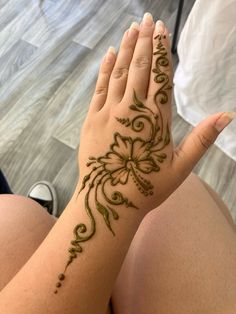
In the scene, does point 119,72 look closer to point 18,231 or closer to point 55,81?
point 18,231

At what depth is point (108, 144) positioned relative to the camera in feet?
2.11

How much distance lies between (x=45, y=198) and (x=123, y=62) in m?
0.72

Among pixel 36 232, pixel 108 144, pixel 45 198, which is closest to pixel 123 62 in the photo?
pixel 108 144

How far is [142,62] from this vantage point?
684 millimetres

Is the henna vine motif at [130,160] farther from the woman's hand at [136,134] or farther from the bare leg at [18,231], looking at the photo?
the bare leg at [18,231]

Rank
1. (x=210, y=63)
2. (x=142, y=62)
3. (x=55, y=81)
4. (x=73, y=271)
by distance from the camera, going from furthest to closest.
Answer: (x=55, y=81)
(x=210, y=63)
(x=142, y=62)
(x=73, y=271)

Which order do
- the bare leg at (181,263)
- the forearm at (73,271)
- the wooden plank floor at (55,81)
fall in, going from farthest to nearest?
the wooden plank floor at (55,81) → the bare leg at (181,263) → the forearm at (73,271)

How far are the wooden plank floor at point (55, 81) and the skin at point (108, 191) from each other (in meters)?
0.71

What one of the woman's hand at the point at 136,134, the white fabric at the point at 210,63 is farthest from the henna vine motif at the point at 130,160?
the white fabric at the point at 210,63

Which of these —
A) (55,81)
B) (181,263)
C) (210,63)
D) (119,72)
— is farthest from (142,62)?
(55,81)

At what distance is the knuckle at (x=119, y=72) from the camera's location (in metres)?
0.69

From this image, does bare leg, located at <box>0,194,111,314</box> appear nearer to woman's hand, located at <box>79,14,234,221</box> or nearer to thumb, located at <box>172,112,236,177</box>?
woman's hand, located at <box>79,14,234,221</box>

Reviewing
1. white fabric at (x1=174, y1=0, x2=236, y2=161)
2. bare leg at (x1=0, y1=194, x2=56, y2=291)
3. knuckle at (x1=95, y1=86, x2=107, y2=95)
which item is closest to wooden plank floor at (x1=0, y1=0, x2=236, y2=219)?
white fabric at (x1=174, y1=0, x2=236, y2=161)

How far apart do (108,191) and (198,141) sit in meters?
0.17
